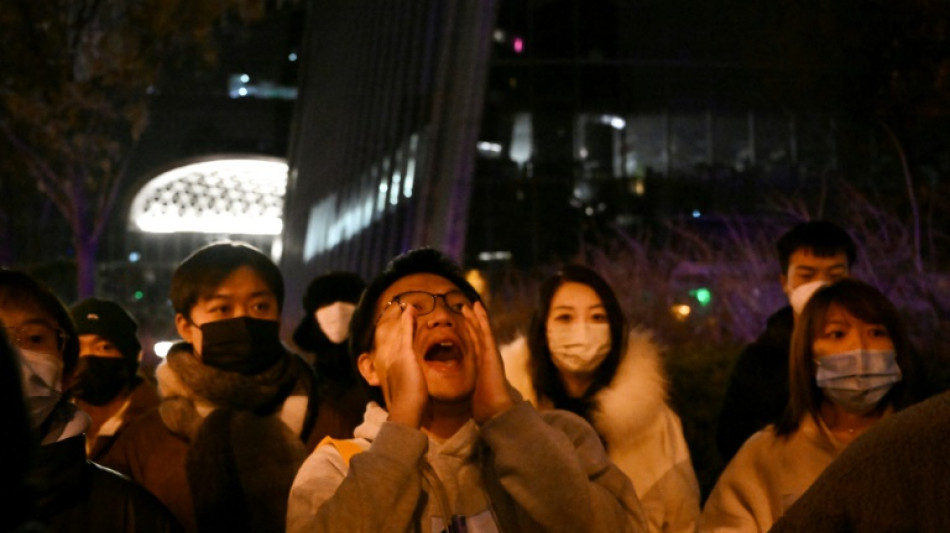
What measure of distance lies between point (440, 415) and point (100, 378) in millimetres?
2846

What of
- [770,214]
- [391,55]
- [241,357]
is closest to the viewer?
[241,357]

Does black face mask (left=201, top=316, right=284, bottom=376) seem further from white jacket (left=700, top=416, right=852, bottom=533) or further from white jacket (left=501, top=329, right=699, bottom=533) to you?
white jacket (left=700, top=416, right=852, bottom=533)

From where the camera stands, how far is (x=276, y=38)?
139 ft

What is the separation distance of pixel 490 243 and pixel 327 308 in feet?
62.8

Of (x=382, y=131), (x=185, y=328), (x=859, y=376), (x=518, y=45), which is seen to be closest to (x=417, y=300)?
(x=185, y=328)

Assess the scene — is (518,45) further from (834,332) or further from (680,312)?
(834,332)

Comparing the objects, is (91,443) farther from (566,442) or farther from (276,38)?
(276,38)

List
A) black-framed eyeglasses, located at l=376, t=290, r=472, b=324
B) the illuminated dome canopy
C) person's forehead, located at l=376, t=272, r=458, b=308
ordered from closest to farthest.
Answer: black-framed eyeglasses, located at l=376, t=290, r=472, b=324, person's forehead, located at l=376, t=272, r=458, b=308, the illuminated dome canopy

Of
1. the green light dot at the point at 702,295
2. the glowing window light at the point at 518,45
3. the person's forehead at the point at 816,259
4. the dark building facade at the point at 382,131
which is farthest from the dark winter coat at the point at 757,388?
the glowing window light at the point at 518,45

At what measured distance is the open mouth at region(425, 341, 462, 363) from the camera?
2809 millimetres

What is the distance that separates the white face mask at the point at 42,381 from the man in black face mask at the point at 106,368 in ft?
7.23

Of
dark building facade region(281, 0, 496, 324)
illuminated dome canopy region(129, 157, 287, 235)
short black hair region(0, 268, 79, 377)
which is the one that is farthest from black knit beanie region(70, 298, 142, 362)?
illuminated dome canopy region(129, 157, 287, 235)

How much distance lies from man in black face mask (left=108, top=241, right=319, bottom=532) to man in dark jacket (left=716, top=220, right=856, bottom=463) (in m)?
1.81

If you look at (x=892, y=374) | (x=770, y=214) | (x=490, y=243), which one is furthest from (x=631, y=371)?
(x=490, y=243)
